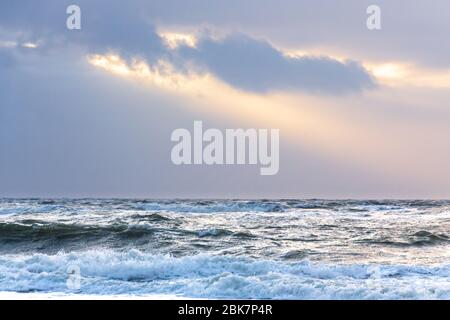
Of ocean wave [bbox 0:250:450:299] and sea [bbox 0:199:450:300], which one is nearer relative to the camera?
ocean wave [bbox 0:250:450:299]

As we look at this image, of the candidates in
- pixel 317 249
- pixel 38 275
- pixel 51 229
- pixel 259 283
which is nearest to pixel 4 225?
pixel 51 229

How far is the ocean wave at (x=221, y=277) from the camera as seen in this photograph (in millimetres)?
11234

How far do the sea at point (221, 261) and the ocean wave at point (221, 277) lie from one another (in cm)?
2

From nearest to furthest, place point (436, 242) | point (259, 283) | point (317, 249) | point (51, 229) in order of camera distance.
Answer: point (259, 283) → point (317, 249) → point (436, 242) → point (51, 229)

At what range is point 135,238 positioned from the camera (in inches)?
746

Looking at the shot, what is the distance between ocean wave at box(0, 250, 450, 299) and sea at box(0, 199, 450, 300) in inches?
0.8

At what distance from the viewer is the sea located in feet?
37.4

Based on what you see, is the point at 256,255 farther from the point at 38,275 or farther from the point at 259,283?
the point at 38,275

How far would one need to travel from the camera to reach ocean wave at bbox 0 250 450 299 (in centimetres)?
1123

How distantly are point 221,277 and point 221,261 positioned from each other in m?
1.88

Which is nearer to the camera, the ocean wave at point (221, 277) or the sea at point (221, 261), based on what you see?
the ocean wave at point (221, 277)

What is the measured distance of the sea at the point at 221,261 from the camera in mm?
11406

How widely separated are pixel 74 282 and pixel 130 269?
4.52 feet
